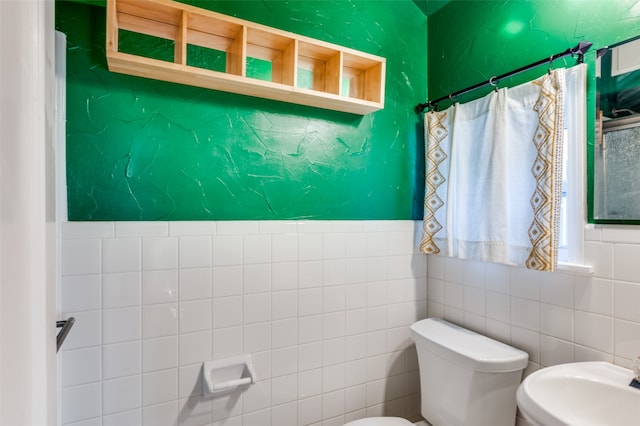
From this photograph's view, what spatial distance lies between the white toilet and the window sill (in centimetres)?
37

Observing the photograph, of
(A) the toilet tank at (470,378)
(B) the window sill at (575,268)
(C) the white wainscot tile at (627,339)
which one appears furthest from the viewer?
(A) the toilet tank at (470,378)

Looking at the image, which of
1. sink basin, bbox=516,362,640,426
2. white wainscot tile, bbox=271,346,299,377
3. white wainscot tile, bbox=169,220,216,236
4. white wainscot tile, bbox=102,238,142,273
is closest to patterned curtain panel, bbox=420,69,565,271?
sink basin, bbox=516,362,640,426

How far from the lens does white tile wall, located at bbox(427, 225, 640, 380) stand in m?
1.04

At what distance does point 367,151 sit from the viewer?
1644 millimetres

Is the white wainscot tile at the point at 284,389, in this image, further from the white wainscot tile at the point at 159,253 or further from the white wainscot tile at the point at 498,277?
the white wainscot tile at the point at 498,277

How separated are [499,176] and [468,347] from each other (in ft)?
2.36

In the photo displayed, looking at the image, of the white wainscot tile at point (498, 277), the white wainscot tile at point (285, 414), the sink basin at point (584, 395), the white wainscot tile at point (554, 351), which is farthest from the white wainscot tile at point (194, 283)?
the white wainscot tile at point (554, 351)

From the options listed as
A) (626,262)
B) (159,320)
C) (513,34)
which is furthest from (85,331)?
(513,34)

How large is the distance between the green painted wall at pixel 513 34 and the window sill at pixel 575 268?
0.18 m

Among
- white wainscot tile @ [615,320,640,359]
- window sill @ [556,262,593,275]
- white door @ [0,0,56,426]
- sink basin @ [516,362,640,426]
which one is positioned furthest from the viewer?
window sill @ [556,262,593,275]

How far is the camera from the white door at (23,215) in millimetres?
335

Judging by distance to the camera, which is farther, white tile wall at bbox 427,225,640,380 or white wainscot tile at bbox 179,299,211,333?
white wainscot tile at bbox 179,299,211,333

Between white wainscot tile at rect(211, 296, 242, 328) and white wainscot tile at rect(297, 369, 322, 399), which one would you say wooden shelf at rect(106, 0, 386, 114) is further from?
white wainscot tile at rect(297, 369, 322, 399)

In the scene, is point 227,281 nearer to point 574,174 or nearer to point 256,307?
point 256,307
